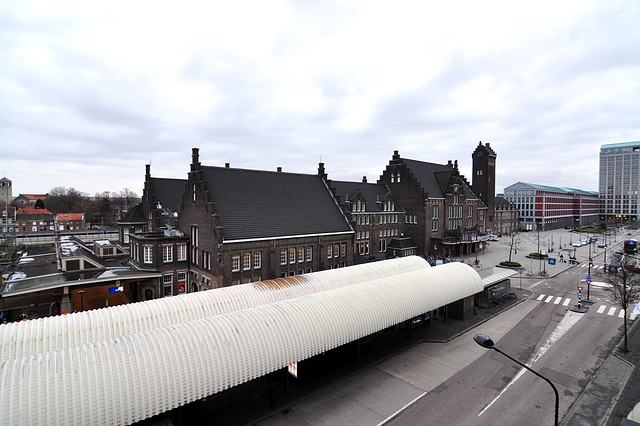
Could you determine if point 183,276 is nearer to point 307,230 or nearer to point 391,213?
point 307,230

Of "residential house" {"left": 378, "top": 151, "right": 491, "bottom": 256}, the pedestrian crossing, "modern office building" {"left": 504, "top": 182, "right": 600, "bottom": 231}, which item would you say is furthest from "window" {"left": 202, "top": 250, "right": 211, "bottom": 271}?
"modern office building" {"left": 504, "top": 182, "right": 600, "bottom": 231}

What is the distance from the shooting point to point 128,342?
1216 cm

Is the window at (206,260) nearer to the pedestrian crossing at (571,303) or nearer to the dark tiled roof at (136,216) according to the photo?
the dark tiled roof at (136,216)

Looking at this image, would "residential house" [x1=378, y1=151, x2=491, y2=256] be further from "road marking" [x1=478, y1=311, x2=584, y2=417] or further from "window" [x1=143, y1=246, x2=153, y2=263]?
"window" [x1=143, y1=246, x2=153, y2=263]

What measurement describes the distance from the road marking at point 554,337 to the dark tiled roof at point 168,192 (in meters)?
43.6


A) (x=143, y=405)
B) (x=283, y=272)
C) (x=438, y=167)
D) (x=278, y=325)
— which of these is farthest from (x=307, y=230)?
(x=438, y=167)

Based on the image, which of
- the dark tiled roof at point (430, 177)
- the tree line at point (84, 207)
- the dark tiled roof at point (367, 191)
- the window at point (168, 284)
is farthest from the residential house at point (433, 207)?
the tree line at point (84, 207)

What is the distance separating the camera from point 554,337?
24.9 metres

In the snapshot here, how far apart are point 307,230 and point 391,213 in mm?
27245

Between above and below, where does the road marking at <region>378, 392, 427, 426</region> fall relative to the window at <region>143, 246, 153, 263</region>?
below

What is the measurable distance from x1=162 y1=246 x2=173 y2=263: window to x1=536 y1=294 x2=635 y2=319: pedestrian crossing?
4174 cm

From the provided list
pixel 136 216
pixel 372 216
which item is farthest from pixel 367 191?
pixel 136 216

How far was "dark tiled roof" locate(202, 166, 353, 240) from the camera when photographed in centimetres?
3462

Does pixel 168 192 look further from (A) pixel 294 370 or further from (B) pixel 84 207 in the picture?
(B) pixel 84 207
